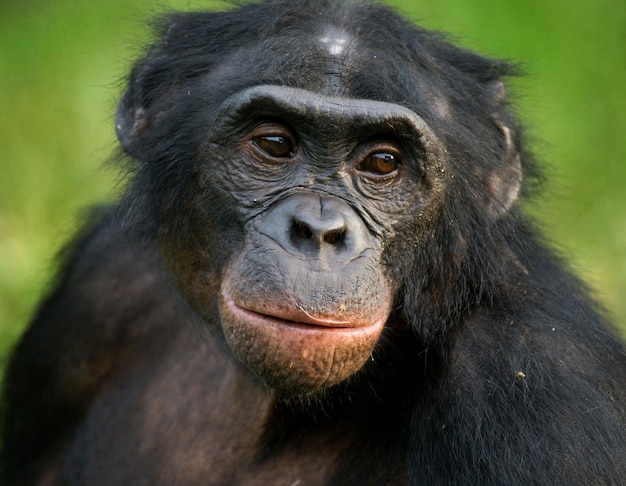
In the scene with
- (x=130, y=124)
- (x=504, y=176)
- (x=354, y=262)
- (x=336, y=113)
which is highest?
(x=336, y=113)

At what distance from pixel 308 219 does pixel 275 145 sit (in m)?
0.58

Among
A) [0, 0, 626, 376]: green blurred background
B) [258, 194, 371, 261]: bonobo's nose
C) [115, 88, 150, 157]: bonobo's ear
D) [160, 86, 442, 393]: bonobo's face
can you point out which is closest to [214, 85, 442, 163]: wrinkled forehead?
[160, 86, 442, 393]: bonobo's face

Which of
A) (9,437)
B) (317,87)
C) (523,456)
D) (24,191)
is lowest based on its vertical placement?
(24,191)

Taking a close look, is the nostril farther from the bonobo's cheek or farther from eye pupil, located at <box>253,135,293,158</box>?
Answer: eye pupil, located at <box>253,135,293,158</box>

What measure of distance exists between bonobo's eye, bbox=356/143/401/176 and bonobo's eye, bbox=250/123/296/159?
0.32 metres

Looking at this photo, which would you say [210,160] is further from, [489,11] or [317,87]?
[489,11]

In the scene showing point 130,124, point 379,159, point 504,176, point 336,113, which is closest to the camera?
Answer: point 336,113

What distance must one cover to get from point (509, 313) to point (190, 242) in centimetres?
149

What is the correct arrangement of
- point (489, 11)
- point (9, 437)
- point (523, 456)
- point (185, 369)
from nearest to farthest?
point (523, 456)
point (185, 369)
point (9, 437)
point (489, 11)

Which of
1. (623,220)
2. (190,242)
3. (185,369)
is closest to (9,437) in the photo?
(185,369)

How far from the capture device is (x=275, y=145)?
16.9 feet

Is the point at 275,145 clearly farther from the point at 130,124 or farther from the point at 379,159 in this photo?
the point at 130,124

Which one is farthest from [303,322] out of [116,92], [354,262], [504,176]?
[116,92]

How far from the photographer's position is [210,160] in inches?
208
